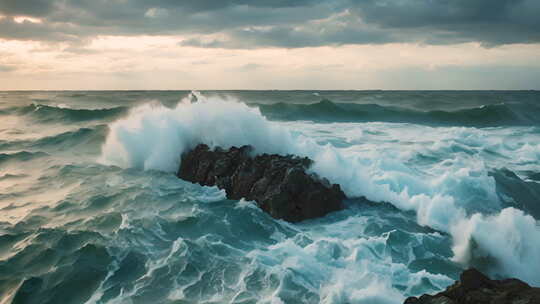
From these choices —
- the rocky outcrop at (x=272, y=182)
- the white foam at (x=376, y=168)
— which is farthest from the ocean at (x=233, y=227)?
the rocky outcrop at (x=272, y=182)

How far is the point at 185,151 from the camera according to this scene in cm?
1207

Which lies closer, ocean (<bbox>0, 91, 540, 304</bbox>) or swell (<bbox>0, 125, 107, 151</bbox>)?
ocean (<bbox>0, 91, 540, 304</bbox>)

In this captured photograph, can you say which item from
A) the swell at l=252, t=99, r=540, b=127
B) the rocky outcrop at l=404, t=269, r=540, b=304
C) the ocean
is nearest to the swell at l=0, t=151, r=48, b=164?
the ocean

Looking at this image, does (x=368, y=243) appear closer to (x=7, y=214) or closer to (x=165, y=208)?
(x=165, y=208)

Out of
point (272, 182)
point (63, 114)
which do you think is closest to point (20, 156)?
point (272, 182)

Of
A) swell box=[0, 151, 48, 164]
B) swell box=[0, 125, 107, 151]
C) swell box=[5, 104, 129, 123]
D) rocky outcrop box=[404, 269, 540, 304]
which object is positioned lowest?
swell box=[0, 151, 48, 164]

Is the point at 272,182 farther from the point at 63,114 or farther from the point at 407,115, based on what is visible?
the point at 407,115

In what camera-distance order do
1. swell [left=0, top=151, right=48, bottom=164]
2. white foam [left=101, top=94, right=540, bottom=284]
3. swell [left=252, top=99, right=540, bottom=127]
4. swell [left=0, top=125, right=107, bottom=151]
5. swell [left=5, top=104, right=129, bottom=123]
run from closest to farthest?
white foam [left=101, top=94, right=540, bottom=284]
swell [left=0, top=151, right=48, bottom=164]
swell [left=0, top=125, right=107, bottom=151]
swell [left=5, top=104, right=129, bottom=123]
swell [left=252, top=99, right=540, bottom=127]

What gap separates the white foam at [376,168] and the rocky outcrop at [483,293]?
10.2 feet

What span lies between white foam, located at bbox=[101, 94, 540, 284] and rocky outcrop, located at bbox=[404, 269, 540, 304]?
123 inches

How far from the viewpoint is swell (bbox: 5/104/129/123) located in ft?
97.2

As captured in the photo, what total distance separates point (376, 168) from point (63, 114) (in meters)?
27.2

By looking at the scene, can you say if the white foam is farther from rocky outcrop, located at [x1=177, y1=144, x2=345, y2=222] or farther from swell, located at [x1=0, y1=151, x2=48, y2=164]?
swell, located at [x1=0, y1=151, x2=48, y2=164]

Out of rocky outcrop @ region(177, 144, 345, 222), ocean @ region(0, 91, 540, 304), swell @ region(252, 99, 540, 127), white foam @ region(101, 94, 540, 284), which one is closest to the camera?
ocean @ region(0, 91, 540, 304)
